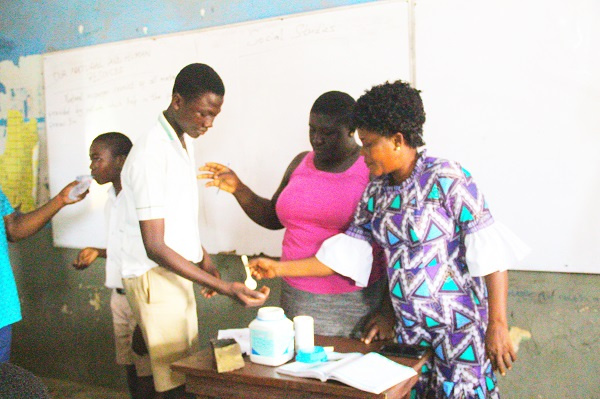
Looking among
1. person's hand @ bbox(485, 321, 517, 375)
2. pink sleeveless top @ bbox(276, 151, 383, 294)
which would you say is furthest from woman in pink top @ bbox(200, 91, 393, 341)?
person's hand @ bbox(485, 321, 517, 375)

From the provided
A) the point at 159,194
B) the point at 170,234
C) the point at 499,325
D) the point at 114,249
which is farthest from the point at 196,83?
the point at 499,325

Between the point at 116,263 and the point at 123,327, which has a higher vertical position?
the point at 116,263

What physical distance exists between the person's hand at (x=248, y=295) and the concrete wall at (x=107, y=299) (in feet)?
3.58

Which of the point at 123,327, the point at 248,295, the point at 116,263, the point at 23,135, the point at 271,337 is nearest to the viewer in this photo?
the point at 271,337

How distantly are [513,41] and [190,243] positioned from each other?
150 centimetres

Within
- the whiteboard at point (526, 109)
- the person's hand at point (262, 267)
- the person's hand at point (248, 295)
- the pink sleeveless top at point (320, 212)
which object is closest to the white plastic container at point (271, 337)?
the person's hand at point (248, 295)

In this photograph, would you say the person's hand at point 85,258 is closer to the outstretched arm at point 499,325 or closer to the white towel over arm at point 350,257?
the white towel over arm at point 350,257

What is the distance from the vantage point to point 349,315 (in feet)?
6.84

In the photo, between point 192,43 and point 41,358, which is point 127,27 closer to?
point 192,43

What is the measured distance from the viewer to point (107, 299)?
3.60 metres

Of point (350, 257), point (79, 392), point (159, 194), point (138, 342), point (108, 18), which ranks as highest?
point (108, 18)

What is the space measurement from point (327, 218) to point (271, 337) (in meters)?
0.58

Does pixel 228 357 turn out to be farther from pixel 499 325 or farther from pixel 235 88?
pixel 235 88

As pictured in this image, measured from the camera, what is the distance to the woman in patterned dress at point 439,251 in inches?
67.8
